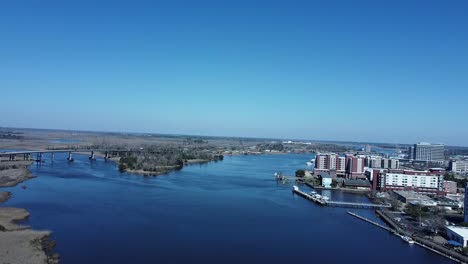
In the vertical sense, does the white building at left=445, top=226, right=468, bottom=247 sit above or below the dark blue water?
above

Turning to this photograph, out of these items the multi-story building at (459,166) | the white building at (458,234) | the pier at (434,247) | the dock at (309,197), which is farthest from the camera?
the multi-story building at (459,166)

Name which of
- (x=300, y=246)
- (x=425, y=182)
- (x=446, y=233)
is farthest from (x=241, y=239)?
(x=425, y=182)

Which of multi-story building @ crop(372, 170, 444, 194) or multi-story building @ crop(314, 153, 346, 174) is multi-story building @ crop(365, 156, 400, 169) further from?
multi-story building @ crop(372, 170, 444, 194)

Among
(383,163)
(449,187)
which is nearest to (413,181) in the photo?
(449,187)

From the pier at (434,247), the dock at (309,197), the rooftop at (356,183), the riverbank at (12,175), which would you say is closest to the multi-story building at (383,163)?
the rooftop at (356,183)

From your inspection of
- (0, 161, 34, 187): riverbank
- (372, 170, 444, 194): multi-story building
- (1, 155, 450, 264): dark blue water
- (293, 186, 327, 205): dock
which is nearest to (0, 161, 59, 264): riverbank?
(1, 155, 450, 264): dark blue water

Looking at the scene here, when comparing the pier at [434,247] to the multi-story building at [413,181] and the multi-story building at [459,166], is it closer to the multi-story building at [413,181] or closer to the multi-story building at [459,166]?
the multi-story building at [413,181]
